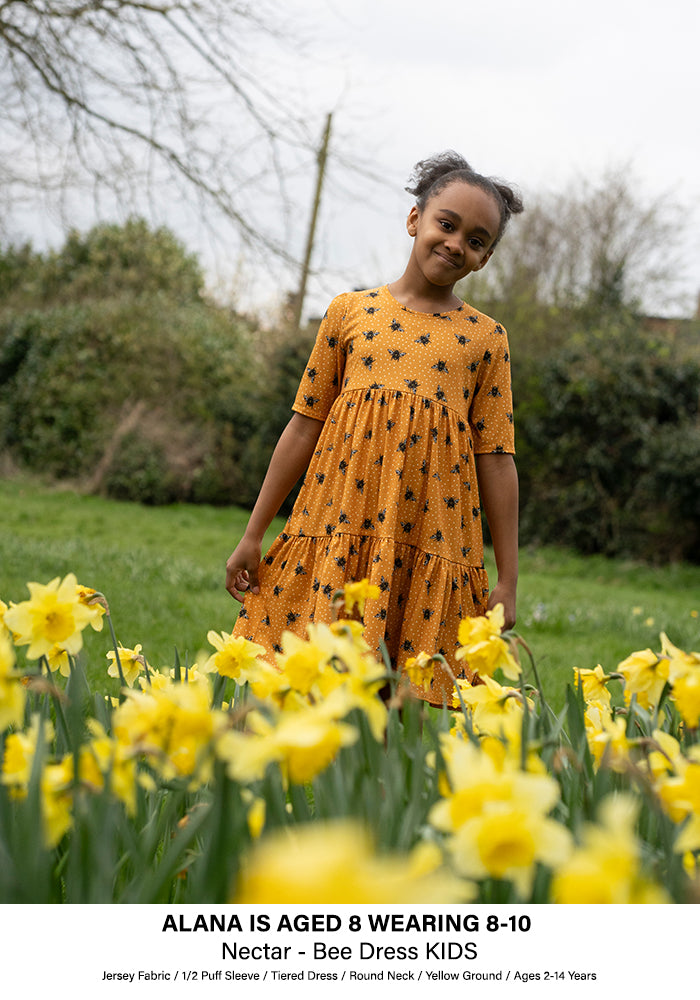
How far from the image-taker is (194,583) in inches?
203

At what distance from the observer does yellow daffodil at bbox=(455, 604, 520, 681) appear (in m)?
1.18

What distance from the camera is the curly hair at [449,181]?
2.02 metres

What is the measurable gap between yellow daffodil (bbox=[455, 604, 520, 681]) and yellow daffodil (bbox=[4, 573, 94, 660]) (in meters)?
0.50

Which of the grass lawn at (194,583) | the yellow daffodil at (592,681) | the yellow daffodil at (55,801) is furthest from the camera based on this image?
the grass lawn at (194,583)

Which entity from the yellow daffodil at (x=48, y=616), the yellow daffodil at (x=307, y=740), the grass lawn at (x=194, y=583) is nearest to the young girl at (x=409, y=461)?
the grass lawn at (x=194, y=583)

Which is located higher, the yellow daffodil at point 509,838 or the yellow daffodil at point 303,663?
the yellow daffodil at point 303,663

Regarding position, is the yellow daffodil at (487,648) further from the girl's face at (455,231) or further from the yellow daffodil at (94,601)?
the girl's face at (455,231)

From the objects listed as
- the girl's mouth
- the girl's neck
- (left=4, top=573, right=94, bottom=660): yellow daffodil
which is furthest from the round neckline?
(left=4, top=573, right=94, bottom=660): yellow daffodil

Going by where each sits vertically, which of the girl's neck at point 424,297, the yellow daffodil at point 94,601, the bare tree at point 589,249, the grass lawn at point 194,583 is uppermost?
the bare tree at point 589,249

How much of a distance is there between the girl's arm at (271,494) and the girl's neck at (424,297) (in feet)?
1.18

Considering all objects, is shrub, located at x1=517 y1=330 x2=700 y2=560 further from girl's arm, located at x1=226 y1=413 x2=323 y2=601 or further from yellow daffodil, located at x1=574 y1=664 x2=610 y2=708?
yellow daffodil, located at x1=574 y1=664 x2=610 y2=708

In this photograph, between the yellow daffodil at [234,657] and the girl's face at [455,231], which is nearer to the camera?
the yellow daffodil at [234,657]

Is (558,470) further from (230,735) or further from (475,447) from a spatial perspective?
(230,735)
